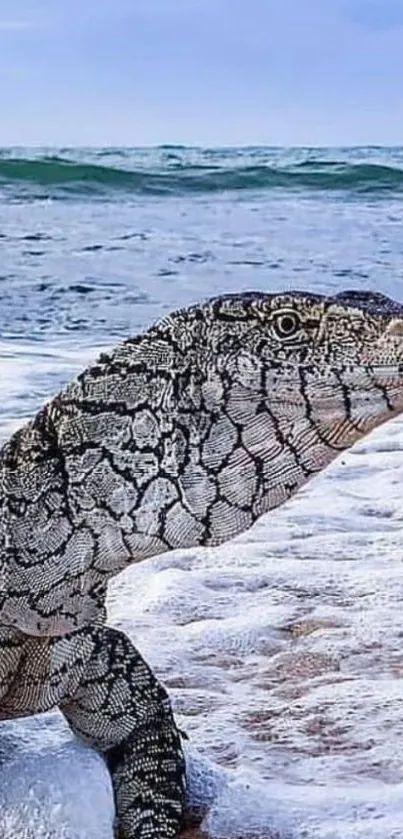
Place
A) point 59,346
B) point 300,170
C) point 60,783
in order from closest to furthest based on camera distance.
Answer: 1. point 60,783
2. point 59,346
3. point 300,170

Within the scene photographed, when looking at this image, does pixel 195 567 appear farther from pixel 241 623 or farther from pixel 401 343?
pixel 401 343

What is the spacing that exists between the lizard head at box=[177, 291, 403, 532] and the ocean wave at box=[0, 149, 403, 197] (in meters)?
18.0

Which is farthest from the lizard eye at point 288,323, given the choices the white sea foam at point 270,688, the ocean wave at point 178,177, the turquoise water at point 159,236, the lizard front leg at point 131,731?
the ocean wave at point 178,177

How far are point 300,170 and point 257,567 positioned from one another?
18351 mm

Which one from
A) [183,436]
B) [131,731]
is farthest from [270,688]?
[183,436]

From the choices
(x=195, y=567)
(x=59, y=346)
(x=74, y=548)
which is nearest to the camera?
(x=74, y=548)

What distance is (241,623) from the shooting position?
3.82m

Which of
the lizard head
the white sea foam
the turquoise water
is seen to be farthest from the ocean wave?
the lizard head

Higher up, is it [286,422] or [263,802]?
[286,422]

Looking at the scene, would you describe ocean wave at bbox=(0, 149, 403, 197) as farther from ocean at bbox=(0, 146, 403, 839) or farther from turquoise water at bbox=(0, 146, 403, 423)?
ocean at bbox=(0, 146, 403, 839)

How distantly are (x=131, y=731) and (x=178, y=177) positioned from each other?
62.1 ft

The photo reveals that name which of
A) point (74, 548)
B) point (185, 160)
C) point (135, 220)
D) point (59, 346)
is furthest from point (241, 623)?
point (185, 160)

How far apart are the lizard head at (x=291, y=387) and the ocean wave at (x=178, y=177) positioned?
59.2ft

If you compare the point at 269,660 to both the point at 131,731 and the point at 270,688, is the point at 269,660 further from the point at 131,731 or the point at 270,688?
the point at 131,731
